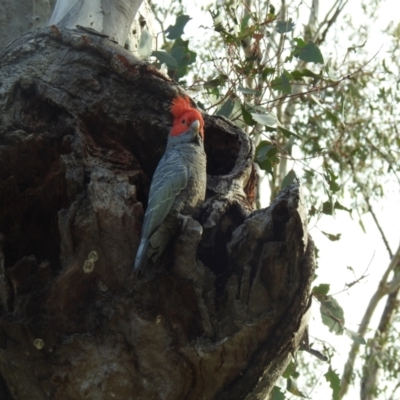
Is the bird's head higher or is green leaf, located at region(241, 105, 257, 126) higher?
green leaf, located at region(241, 105, 257, 126)

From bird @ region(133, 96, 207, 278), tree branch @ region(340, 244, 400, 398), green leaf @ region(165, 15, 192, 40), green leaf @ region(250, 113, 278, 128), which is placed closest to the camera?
bird @ region(133, 96, 207, 278)

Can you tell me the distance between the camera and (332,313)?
328cm

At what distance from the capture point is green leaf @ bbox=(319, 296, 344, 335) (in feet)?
10.7

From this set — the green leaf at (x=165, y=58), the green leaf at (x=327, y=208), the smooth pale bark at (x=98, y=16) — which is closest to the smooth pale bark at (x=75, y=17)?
the smooth pale bark at (x=98, y=16)

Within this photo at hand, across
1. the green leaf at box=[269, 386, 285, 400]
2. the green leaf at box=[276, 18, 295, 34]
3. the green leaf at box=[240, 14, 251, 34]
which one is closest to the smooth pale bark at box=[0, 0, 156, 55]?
the green leaf at box=[240, 14, 251, 34]

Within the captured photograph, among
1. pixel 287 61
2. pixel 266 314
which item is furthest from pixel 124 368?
pixel 287 61

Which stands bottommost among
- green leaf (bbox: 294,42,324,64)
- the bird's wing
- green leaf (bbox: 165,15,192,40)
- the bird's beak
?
the bird's wing

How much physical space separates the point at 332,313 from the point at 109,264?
1.32 meters

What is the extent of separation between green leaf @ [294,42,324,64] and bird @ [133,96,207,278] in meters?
1.02

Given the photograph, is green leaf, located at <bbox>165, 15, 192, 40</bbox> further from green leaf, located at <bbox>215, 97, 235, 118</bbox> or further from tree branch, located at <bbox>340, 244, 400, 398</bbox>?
tree branch, located at <bbox>340, 244, 400, 398</bbox>

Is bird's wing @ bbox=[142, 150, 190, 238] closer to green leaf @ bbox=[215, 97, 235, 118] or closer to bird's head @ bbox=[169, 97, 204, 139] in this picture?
bird's head @ bbox=[169, 97, 204, 139]

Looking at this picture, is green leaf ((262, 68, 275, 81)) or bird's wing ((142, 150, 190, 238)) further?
green leaf ((262, 68, 275, 81))

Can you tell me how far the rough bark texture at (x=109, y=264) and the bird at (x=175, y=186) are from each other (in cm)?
6

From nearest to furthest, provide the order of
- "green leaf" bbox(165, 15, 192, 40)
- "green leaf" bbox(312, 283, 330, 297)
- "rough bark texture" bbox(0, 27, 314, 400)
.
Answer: "rough bark texture" bbox(0, 27, 314, 400)
"green leaf" bbox(312, 283, 330, 297)
"green leaf" bbox(165, 15, 192, 40)
